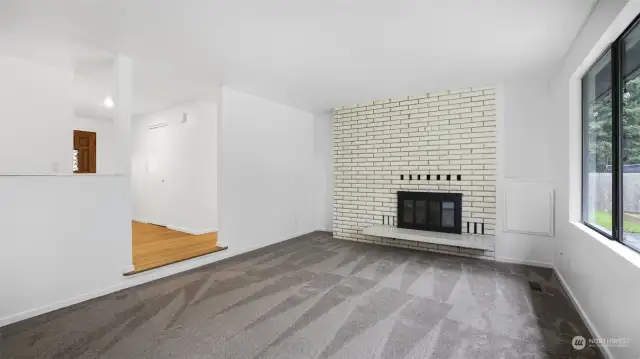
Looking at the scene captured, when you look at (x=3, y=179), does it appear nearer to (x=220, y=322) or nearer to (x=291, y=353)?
(x=220, y=322)

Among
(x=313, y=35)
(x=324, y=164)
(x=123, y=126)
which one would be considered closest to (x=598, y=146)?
(x=313, y=35)

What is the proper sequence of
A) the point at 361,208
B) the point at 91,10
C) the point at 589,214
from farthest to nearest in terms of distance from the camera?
the point at 361,208
the point at 589,214
the point at 91,10

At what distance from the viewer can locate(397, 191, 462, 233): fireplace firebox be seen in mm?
4340

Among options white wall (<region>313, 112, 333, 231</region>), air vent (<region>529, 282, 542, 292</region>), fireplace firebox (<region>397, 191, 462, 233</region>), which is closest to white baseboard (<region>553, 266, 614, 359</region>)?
air vent (<region>529, 282, 542, 292</region>)

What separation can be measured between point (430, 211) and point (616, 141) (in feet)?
8.44

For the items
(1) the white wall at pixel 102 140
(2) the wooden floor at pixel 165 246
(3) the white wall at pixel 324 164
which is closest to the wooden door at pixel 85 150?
(1) the white wall at pixel 102 140

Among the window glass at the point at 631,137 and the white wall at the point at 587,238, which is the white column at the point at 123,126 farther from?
the window glass at the point at 631,137

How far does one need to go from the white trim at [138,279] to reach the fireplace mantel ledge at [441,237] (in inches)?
85.4

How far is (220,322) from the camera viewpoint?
236 cm

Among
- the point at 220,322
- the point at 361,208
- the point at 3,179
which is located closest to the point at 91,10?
the point at 3,179

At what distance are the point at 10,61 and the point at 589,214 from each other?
6294 mm

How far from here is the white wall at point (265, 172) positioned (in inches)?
171

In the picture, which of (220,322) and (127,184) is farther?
(127,184)

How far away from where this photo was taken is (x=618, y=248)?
1914 millimetres
